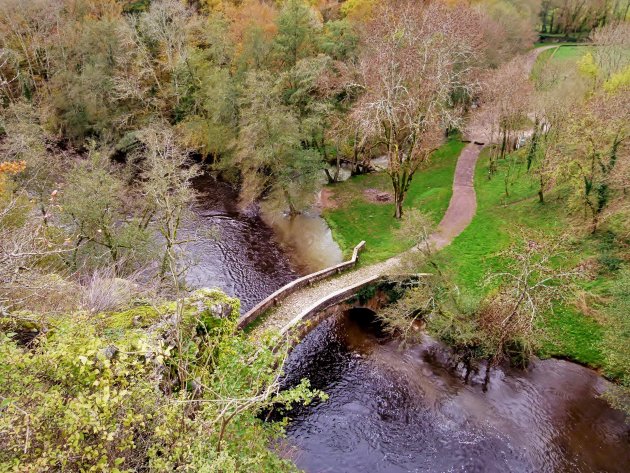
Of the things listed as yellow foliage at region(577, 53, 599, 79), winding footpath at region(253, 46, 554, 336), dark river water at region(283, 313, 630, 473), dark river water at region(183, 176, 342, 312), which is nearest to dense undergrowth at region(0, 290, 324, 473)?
dark river water at region(283, 313, 630, 473)

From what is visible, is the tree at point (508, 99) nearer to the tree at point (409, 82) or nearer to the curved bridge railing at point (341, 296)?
the tree at point (409, 82)

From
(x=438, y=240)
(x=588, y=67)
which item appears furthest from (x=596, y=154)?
(x=588, y=67)

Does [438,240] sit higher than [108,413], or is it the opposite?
[108,413]

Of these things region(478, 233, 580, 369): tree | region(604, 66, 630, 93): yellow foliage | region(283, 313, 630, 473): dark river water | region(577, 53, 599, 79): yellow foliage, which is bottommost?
region(283, 313, 630, 473): dark river water

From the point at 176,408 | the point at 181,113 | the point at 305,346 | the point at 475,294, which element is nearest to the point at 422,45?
the point at 475,294

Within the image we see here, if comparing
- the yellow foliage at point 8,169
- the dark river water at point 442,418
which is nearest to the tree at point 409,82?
the dark river water at point 442,418

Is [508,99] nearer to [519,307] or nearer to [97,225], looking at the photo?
[519,307]

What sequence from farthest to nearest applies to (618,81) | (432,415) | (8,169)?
(618,81), (432,415), (8,169)

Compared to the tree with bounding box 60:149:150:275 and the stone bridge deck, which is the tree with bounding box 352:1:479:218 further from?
the tree with bounding box 60:149:150:275
